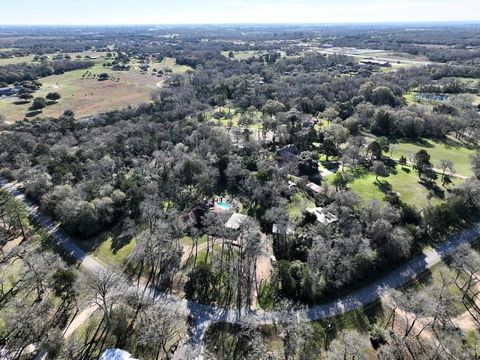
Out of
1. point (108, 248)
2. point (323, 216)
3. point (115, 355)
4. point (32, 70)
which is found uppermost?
point (115, 355)

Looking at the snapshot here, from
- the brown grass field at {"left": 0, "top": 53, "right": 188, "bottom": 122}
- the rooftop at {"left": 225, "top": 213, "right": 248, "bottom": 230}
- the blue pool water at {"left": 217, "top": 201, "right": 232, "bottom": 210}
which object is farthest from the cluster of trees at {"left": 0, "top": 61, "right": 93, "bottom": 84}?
the rooftop at {"left": 225, "top": 213, "right": 248, "bottom": 230}

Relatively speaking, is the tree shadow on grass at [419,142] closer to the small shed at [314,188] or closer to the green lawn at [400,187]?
the green lawn at [400,187]

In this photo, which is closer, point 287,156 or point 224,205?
point 224,205

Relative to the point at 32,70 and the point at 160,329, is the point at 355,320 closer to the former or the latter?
the point at 160,329

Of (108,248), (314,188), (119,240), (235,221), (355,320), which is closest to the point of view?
(355,320)

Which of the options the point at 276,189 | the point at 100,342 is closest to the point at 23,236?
the point at 100,342

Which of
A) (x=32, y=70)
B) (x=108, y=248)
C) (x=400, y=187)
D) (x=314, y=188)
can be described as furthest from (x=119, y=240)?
(x=32, y=70)
